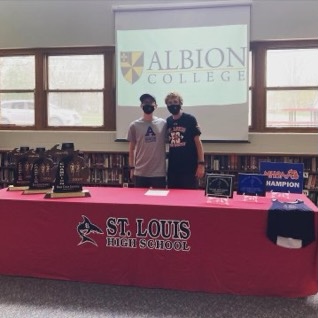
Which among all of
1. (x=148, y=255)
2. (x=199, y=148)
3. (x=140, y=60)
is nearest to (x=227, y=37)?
(x=140, y=60)

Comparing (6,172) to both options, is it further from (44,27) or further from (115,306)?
(115,306)

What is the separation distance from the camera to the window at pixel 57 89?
18.0 ft

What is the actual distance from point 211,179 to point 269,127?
8.65 feet

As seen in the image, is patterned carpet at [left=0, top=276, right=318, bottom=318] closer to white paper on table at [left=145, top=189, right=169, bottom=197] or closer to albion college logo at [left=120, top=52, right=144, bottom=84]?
white paper on table at [left=145, top=189, right=169, bottom=197]

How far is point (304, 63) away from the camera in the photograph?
199 inches

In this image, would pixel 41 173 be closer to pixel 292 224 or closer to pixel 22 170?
pixel 22 170

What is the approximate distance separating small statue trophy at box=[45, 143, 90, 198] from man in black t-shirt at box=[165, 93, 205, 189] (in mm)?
889

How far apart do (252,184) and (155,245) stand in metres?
0.86

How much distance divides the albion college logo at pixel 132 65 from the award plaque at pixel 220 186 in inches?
A: 110

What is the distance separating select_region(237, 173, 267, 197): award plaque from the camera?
113 inches

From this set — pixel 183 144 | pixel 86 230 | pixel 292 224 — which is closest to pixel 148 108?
pixel 183 144

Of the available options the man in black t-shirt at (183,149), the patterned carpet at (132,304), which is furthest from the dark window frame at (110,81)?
the patterned carpet at (132,304)

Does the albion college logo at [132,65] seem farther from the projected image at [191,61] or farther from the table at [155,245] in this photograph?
the table at [155,245]

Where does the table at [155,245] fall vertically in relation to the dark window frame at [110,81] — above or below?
below
